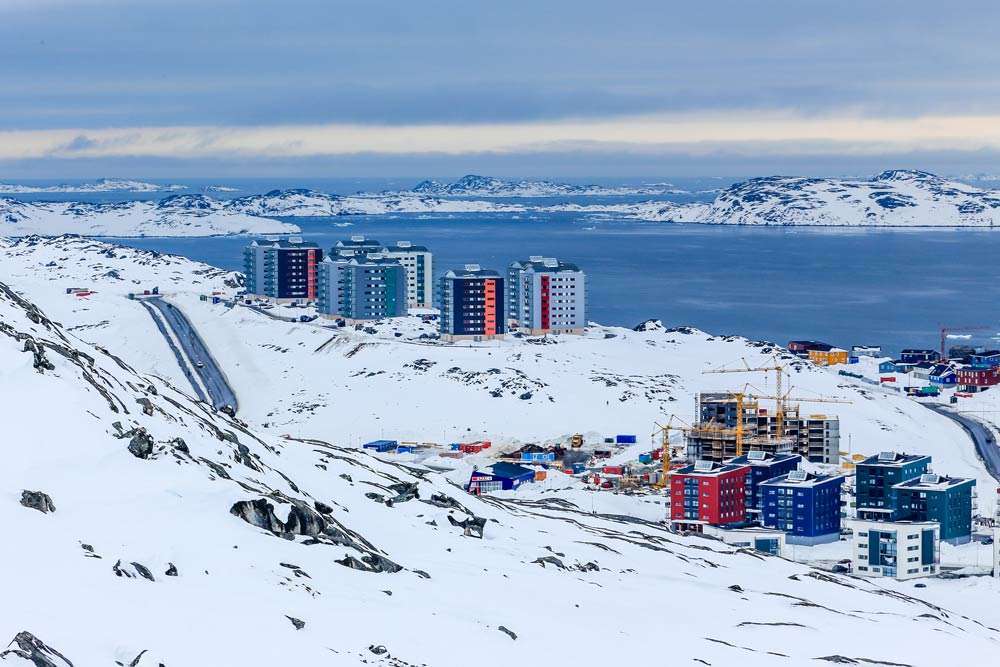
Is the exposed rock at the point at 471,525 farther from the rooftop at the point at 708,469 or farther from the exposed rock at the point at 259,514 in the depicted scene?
the rooftop at the point at 708,469

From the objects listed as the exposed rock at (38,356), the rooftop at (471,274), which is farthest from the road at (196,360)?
the exposed rock at (38,356)

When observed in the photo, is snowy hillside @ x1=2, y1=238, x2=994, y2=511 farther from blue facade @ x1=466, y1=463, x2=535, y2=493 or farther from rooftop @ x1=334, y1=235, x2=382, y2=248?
rooftop @ x1=334, y1=235, x2=382, y2=248

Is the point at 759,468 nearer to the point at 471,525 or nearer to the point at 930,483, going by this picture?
the point at 930,483

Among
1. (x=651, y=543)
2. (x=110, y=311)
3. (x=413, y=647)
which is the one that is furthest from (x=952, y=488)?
(x=110, y=311)

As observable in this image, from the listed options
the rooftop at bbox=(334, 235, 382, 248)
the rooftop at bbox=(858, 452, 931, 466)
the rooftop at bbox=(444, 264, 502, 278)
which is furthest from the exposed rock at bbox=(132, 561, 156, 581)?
the rooftop at bbox=(334, 235, 382, 248)

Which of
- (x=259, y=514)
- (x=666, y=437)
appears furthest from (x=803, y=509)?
(x=259, y=514)

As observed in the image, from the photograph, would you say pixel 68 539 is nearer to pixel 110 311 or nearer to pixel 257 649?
pixel 257 649
